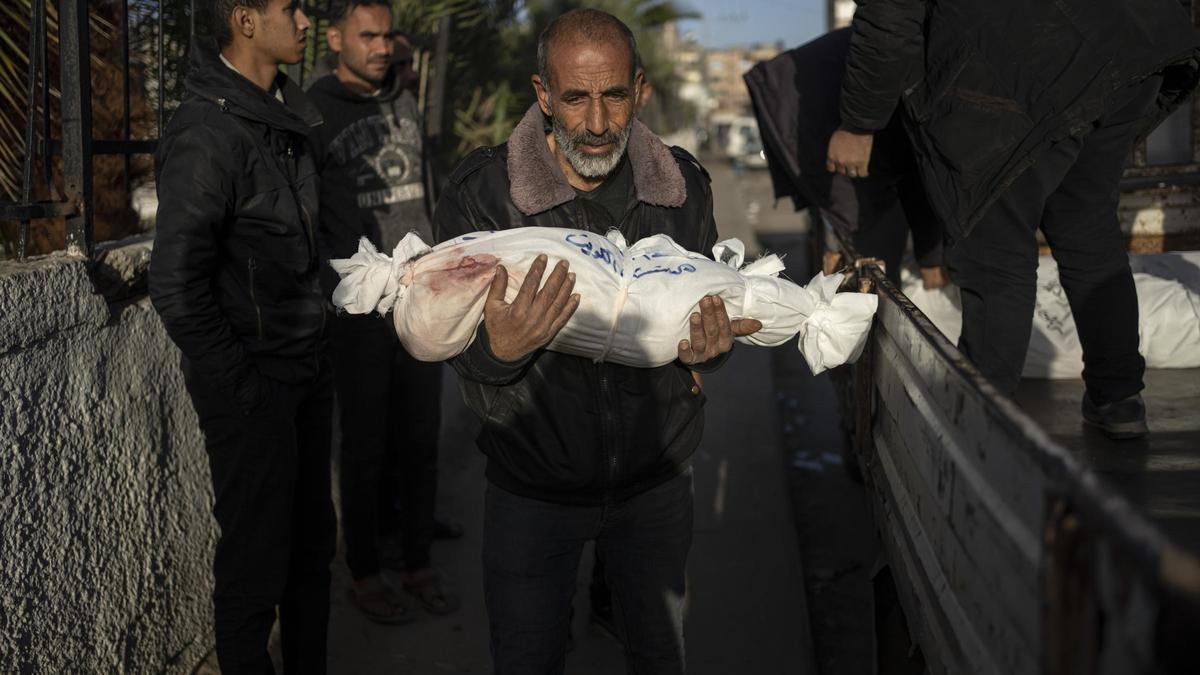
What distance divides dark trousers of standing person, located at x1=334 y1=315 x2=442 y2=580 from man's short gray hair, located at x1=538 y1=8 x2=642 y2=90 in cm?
185

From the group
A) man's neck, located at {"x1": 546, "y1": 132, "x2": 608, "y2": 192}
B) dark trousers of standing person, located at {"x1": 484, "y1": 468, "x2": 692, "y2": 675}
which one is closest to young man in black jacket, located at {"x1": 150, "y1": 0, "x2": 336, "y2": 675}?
dark trousers of standing person, located at {"x1": 484, "y1": 468, "x2": 692, "y2": 675}

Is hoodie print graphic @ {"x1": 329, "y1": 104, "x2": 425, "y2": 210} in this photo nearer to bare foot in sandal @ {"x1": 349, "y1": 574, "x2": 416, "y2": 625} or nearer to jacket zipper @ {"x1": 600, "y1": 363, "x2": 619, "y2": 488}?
bare foot in sandal @ {"x1": 349, "y1": 574, "x2": 416, "y2": 625}

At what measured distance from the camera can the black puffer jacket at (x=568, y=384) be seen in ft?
8.29

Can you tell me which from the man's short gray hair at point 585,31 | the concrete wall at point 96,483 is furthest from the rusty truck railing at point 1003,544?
the concrete wall at point 96,483

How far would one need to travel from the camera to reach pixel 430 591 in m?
4.47

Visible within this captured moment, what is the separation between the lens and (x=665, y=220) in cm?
269

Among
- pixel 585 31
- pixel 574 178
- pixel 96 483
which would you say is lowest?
pixel 96 483

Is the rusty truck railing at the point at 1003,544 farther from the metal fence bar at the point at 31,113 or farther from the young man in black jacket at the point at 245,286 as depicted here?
the metal fence bar at the point at 31,113

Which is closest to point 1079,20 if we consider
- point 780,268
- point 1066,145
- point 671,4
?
point 1066,145

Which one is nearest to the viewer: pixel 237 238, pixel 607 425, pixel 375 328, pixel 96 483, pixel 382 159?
pixel 607 425

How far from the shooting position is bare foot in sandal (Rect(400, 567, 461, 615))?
174 inches

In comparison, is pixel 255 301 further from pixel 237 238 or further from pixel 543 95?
pixel 543 95

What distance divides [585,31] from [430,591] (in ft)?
8.60

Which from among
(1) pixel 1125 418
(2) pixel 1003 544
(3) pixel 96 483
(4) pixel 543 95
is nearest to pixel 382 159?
(3) pixel 96 483
